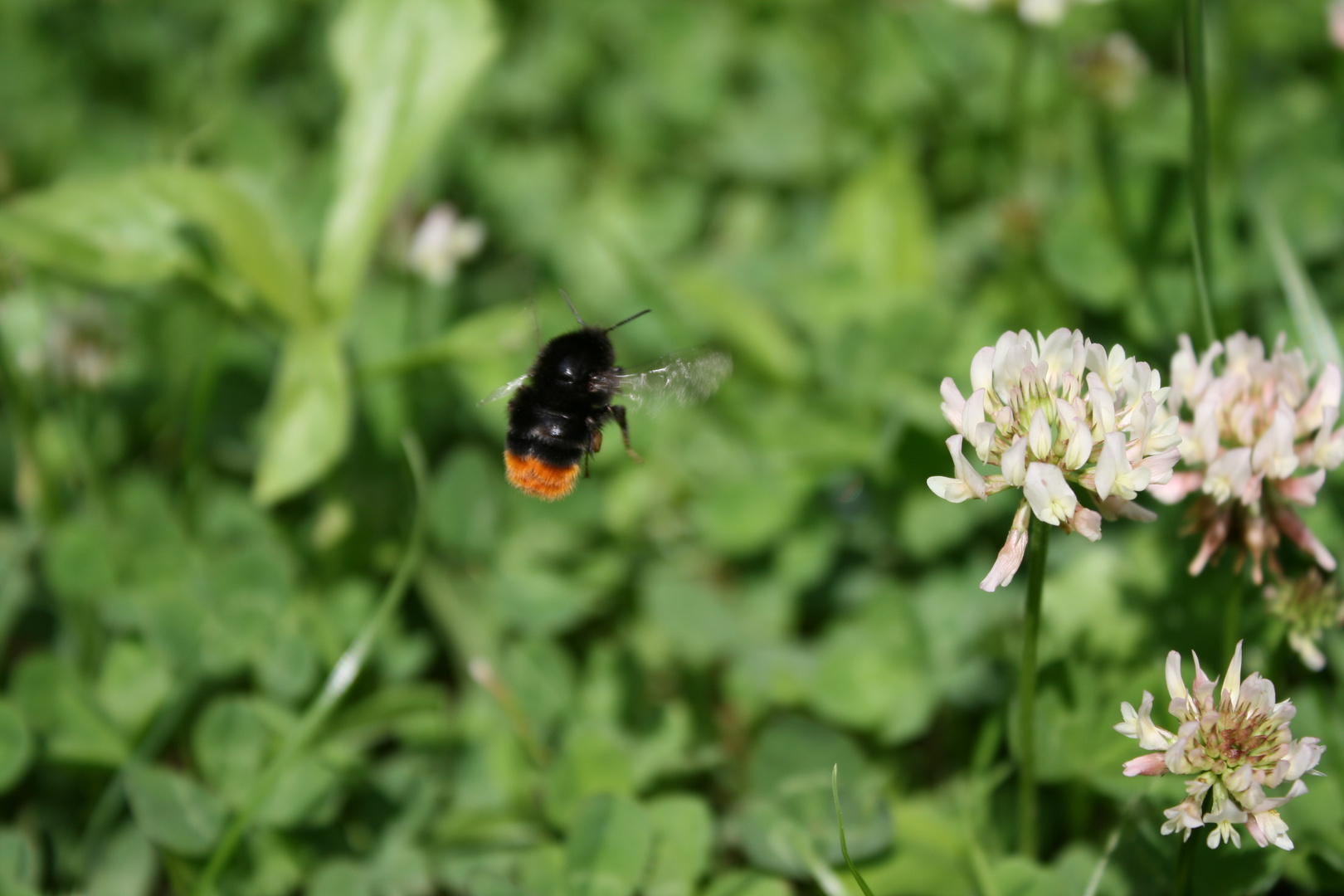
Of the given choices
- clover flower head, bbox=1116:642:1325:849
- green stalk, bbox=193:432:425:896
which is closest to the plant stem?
clover flower head, bbox=1116:642:1325:849

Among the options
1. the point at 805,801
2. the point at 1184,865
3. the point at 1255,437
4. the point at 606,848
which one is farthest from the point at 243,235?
the point at 1184,865

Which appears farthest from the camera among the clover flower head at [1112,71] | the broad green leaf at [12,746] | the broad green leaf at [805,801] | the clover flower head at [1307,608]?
the clover flower head at [1112,71]

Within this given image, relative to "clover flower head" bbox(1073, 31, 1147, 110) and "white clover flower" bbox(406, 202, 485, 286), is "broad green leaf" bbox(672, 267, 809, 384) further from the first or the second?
"clover flower head" bbox(1073, 31, 1147, 110)

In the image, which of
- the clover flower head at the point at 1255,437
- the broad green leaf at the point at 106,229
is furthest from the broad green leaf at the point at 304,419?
the clover flower head at the point at 1255,437

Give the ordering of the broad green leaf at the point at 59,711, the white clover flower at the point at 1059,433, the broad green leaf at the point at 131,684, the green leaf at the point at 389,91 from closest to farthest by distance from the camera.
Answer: the white clover flower at the point at 1059,433 → the broad green leaf at the point at 59,711 → the broad green leaf at the point at 131,684 → the green leaf at the point at 389,91

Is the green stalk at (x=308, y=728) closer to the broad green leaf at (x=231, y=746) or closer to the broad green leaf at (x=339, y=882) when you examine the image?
the broad green leaf at (x=231, y=746)

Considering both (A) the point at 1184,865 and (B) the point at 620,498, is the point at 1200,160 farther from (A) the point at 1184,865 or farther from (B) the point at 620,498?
(B) the point at 620,498
